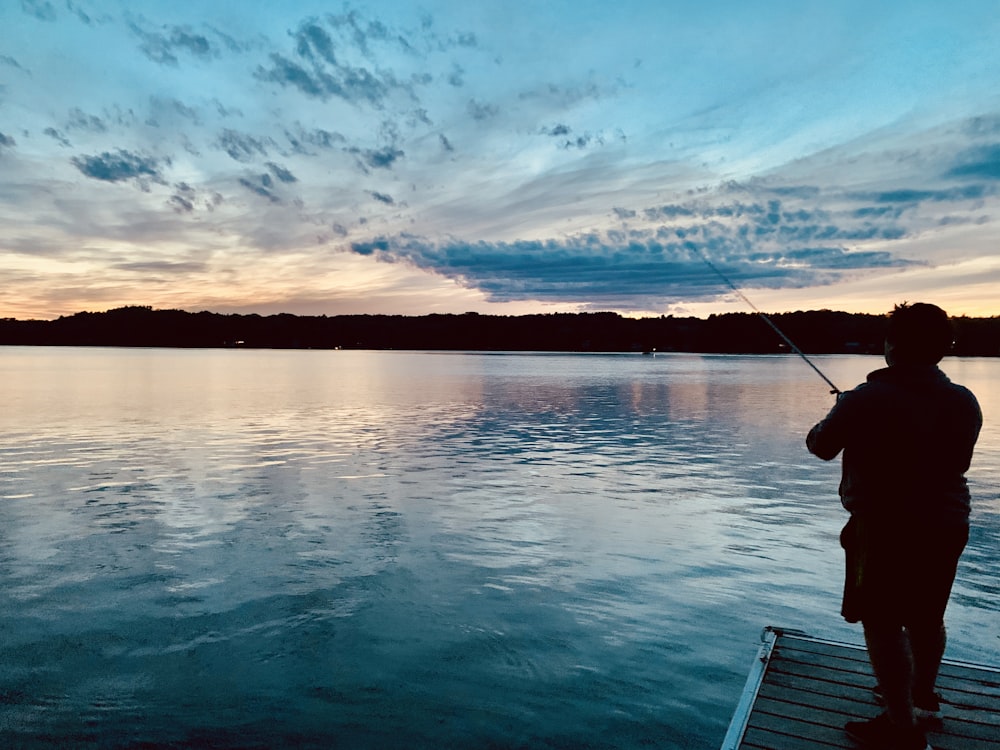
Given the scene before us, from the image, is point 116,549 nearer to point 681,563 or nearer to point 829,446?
point 681,563

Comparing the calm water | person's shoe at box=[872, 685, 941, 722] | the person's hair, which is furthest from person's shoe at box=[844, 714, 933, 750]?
the person's hair

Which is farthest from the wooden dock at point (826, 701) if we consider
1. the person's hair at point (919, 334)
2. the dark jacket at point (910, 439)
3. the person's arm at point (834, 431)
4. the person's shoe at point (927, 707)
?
the person's hair at point (919, 334)

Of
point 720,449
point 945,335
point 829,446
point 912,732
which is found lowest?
point 720,449

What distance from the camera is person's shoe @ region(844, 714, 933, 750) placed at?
15.6 ft

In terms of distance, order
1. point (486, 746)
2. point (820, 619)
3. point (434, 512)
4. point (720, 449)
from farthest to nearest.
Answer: point (720, 449) < point (434, 512) < point (820, 619) < point (486, 746)

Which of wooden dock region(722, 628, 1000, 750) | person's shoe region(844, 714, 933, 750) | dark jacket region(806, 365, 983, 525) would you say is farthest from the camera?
wooden dock region(722, 628, 1000, 750)

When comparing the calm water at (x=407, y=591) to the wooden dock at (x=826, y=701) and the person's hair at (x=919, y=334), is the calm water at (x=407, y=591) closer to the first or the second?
the wooden dock at (x=826, y=701)

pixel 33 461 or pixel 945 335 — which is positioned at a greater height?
pixel 945 335

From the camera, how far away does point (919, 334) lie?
14.7 ft

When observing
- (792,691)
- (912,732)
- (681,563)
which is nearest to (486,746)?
(792,691)

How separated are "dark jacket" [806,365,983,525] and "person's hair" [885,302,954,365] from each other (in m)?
0.08

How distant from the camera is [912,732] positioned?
187 inches

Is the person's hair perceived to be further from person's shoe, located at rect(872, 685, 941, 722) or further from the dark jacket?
person's shoe, located at rect(872, 685, 941, 722)

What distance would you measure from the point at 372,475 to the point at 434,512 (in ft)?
15.6
